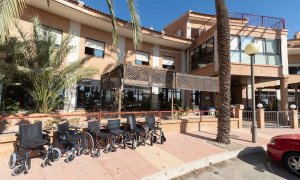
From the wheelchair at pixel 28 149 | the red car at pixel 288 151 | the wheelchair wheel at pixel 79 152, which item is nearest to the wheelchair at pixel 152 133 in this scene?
the wheelchair wheel at pixel 79 152

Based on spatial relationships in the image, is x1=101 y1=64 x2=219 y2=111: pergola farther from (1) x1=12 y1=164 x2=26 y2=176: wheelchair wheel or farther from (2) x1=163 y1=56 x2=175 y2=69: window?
(1) x1=12 y1=164 x2=26 y2=176: wheelchair wheel

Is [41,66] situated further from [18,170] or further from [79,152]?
[18,170]

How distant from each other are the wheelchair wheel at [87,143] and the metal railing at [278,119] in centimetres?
1227

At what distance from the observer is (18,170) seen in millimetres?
4883

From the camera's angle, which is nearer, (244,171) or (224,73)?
(244,171)

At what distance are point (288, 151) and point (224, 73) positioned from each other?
12.3 ft

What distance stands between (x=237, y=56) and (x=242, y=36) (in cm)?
163

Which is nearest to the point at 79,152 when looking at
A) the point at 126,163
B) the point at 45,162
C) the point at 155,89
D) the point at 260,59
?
the point at 45,162

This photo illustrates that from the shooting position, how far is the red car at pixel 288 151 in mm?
5818

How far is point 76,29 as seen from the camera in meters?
13.8

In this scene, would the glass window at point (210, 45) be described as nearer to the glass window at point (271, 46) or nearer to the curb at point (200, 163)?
the glass window at point (271, 46)

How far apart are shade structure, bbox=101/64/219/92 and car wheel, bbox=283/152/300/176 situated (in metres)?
6.77

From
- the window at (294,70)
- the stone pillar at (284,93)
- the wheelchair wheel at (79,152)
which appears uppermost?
the window at (294,70)

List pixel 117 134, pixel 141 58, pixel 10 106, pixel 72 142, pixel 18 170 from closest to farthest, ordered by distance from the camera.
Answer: pixel 18 170 → pixel 72 142 → pixel 117 134 → pixel 10 106 → pixel 141 58
